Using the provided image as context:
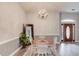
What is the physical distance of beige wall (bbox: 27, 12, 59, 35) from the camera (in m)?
1.72

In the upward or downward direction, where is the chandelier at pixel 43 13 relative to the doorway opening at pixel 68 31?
upward

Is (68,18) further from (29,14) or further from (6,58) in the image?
(6,58)

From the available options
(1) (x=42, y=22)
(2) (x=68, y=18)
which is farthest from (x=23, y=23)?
(2) (x=68, y=18)

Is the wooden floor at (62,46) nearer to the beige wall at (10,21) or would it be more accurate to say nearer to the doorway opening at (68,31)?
the doorway opening at (68,31)

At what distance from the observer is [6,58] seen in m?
1.17

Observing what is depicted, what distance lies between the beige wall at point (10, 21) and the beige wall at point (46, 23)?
0.15 m

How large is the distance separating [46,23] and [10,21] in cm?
58

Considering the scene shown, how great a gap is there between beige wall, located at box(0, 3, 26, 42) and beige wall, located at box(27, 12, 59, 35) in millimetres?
146

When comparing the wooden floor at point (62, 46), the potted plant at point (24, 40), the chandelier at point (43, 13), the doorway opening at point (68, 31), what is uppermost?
the chandelier at point (43, 13)

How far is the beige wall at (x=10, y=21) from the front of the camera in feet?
5.82

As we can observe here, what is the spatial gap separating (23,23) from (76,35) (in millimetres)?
835

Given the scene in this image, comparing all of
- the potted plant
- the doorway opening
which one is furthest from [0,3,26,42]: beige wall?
the doorway opening

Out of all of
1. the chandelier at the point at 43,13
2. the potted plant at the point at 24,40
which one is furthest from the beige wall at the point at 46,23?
the potted plant at the point at 24,40

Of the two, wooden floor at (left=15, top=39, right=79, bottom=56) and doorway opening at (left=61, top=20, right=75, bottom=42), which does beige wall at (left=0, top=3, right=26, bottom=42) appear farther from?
doorway opening at (left=61, top=20, right=75, bottom=42)
